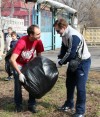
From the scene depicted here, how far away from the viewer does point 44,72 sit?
18.0 ft

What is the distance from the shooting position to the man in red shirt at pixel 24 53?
17.6 feet

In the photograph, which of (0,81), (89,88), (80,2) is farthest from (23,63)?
(80,2)

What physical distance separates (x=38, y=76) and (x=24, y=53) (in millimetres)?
463

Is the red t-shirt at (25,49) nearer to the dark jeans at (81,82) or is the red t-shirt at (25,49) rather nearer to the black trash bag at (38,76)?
the black trash bag at (38,76)

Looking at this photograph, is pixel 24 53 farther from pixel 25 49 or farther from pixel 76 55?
pixel 76 55

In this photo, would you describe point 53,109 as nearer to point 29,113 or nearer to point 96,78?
point 29,113

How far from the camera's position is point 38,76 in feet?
18.0

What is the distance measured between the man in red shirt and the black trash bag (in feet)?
0.45

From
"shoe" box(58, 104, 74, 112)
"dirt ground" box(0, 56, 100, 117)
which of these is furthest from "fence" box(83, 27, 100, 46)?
"shoe" box(58, 104, 74, 112)

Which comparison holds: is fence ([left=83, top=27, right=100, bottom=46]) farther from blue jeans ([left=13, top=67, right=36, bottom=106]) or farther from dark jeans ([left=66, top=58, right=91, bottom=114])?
dark jeans ([left=66, top=58, right=91, bottom=114])

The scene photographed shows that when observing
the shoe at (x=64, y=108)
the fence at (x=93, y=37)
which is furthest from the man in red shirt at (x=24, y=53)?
the fence at (x=93, y=37)

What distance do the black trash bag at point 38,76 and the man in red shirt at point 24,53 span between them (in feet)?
0.45

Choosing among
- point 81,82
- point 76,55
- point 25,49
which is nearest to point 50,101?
point 81,82

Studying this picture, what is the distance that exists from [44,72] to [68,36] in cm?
74
